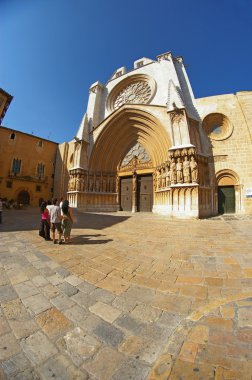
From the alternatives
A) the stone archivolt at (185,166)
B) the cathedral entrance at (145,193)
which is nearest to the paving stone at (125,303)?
the stone archivolt at (185,166)

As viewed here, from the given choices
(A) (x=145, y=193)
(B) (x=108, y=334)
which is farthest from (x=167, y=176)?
(B) (x=108, y=334)

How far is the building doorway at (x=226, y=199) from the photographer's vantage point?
1180 cm

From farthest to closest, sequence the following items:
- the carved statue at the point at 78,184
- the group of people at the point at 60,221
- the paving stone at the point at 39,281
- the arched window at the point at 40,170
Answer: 1. the arched window at the point at 40,170
2. the carved statue at the point at 78,184
3. the group of people at the point at 60,221
4. the paving stone at the point at 39,281

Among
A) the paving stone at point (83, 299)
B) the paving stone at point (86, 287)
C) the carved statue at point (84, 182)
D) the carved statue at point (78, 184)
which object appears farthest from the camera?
the carved statue at point (84, 182)

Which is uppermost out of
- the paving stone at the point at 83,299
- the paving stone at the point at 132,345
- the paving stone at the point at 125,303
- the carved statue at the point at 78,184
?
the carved statue at the point at 78,184

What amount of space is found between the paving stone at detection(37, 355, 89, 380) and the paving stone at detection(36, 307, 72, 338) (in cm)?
26

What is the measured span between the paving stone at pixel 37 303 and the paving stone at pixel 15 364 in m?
0.54

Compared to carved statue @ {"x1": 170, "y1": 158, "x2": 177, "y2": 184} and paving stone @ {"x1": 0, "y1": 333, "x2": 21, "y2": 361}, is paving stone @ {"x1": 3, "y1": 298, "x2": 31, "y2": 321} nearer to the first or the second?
paving stone @ {"x1": 0, "y1": 333, "x2": 21, "y2": 361}

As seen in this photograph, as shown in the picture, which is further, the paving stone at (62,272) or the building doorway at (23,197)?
the building doorway at (23,197)

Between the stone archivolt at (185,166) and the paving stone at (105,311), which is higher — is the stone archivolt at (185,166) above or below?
above

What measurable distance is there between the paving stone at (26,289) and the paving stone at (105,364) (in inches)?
50.3

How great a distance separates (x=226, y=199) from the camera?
1192 centimetres

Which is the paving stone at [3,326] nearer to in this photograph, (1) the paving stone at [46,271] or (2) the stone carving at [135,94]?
(1) the paving stone at [46,271]

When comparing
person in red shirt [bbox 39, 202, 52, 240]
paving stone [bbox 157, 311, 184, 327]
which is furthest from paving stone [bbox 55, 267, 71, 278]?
person in red shirt [bbox 39, 202, 52, 240]
